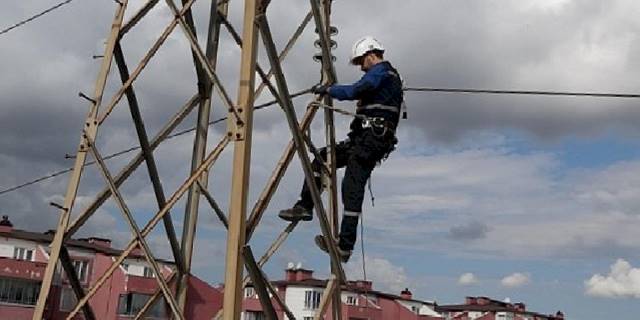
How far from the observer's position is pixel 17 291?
54000mm

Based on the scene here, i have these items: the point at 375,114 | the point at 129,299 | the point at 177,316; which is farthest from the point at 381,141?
the point at 129,299

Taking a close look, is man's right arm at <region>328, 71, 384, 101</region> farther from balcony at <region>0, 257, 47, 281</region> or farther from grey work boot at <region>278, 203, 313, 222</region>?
balcony at <region>0, 257, 47, 281</region>

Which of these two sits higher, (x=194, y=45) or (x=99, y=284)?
(x=194, y=45)

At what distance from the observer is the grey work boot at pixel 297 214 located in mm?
8719

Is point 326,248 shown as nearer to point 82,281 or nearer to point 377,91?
point 377,91

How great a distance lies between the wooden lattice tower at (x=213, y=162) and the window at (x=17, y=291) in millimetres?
47747

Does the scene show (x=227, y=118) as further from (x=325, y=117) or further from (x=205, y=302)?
(x=205, y=302)

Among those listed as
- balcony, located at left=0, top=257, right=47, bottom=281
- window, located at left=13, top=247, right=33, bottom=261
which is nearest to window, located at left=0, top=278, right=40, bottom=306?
balcony, located at left=0, top=257, right=47, bottom=281

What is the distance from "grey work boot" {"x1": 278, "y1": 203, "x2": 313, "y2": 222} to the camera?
343 inches

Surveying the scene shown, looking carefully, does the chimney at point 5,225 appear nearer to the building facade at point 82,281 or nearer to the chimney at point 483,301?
the building facade at point 82,281

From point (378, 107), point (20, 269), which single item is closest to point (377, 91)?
point (378, 107)

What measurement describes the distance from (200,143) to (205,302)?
5383 centimetres

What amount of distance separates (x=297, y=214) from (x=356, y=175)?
73cm

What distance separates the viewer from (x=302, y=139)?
7664mm
